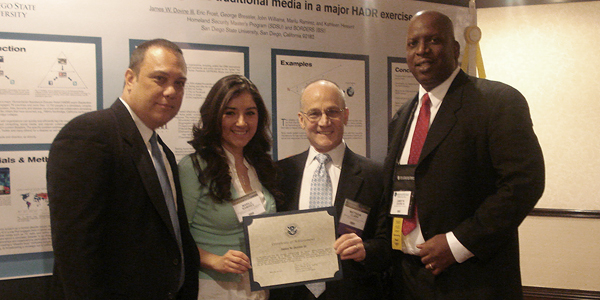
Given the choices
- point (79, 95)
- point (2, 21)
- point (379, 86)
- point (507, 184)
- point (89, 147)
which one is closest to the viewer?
point (89, 147)

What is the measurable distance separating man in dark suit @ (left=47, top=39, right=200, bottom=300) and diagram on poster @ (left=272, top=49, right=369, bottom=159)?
1.21 m

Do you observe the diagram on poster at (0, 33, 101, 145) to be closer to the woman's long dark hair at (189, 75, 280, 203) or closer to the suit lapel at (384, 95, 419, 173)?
the woman's long dark hair at (189, 75, 280, 203)

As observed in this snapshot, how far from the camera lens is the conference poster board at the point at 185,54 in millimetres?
2564

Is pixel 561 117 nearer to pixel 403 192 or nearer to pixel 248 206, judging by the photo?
pixel 403 192

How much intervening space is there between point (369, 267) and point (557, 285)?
4.29 meters

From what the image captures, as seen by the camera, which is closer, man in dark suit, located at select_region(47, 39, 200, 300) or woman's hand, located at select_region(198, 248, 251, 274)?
man in dark suit, located at select_region(47, 39, 200, 300)

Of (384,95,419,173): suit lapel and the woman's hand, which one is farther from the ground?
(384,95,419,173): suit lapel

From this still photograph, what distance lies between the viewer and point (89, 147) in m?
1.62

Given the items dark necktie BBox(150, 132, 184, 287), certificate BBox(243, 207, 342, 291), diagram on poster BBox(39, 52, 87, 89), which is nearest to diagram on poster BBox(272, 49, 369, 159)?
certificate BBox(243, 207, 342, 291)

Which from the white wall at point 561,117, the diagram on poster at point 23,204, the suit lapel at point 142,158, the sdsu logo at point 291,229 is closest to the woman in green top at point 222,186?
the sdsu logo at point 291,229

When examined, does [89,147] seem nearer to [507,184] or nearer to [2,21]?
[2,21]

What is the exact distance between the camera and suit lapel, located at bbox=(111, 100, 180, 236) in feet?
5.84

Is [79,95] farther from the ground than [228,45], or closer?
closer

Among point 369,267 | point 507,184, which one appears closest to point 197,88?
point 369,267
